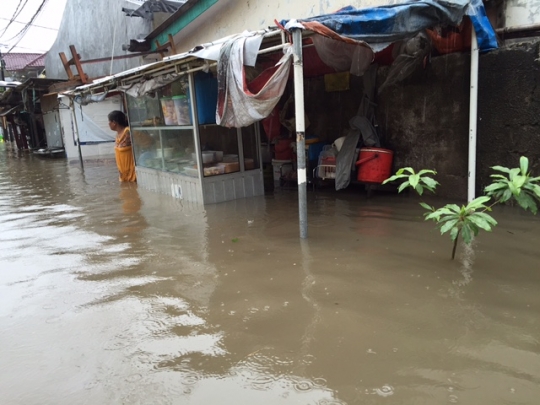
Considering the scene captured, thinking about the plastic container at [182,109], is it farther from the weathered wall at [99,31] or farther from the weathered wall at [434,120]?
the weathered wall at [99,31]

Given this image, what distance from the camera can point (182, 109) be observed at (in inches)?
293

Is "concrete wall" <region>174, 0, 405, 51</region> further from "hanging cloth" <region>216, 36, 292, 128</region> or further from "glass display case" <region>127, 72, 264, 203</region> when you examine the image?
"hanging cloth" <region>216, 36, 292, 128</region>

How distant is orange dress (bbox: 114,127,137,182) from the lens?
9973 millimetres

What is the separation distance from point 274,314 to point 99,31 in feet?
60.1

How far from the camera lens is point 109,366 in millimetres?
2766

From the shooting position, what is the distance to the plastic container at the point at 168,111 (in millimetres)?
7723

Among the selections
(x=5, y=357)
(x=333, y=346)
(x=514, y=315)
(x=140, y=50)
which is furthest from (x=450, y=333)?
(x=140, y=50)

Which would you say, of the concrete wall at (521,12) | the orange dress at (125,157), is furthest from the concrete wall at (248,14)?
the orange dress at (125,157)

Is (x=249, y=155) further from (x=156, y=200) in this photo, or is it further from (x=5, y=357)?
(x=5, y=357)

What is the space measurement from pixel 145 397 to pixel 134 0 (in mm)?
16765

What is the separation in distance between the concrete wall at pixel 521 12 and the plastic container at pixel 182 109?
4816mm

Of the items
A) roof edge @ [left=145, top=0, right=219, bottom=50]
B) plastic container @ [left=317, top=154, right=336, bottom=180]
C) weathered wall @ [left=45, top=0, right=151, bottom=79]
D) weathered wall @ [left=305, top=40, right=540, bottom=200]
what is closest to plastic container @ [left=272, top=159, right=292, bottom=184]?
plastic container @ [left=317, top=154, right=336, bottom=180]

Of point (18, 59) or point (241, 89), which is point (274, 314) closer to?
point (241, 89)

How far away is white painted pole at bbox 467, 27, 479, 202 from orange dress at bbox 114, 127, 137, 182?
7295 mm
